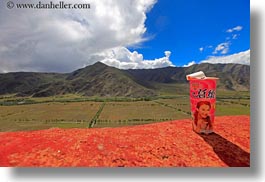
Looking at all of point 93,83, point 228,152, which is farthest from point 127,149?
point 93,83

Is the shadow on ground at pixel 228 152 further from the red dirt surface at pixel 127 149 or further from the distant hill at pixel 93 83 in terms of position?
the distant hill at pixel 93 83

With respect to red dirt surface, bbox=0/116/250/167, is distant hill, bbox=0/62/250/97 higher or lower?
higher

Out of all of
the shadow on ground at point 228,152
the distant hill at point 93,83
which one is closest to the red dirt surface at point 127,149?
the shadow on ground at point 228,152

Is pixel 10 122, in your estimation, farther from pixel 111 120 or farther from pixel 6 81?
pixel 6 81

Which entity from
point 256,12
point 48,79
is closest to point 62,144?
point 256,12

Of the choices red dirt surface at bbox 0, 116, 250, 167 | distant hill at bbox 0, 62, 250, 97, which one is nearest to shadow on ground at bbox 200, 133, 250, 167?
red dirt surface at bbox 0, 116, 250, 167

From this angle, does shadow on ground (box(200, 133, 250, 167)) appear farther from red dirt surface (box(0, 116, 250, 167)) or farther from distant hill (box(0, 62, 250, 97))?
distant hill (box(0, 62, 250, 97))

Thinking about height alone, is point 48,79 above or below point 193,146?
above
